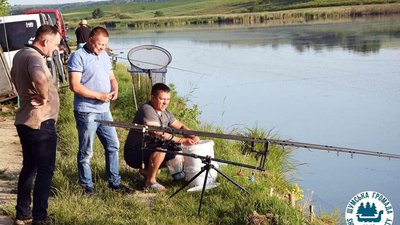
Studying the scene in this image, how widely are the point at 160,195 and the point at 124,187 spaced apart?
13.9 inches

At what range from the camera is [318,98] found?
12.7 metres

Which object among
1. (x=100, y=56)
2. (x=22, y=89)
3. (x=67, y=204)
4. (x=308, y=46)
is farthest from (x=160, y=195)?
(x=308, y=46)

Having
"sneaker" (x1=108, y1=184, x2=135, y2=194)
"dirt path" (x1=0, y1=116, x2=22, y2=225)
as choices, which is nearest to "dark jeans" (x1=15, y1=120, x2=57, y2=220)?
"dirt path" (x1=0, y1=116, x2=22, y2=225)

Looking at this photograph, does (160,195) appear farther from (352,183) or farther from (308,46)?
(308,46)

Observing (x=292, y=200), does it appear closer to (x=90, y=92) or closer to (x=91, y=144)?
(x=91, y=144)

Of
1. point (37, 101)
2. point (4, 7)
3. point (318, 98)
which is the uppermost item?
point (4, 7)

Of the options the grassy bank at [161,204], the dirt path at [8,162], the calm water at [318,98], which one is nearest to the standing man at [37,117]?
the grassy bank at [161,204]

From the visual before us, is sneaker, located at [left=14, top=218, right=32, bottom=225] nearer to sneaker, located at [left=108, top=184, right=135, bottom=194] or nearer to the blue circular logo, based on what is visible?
sneaker, located at [left=108, top=184, right=135, bottom=194]

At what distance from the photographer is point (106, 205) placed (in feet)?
15.7

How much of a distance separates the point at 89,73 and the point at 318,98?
8.59m

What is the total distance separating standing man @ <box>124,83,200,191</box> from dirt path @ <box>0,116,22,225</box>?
1.12m

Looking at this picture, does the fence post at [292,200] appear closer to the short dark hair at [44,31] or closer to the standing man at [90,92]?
the standing man at [90,92]

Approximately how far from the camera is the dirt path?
519 centimetres

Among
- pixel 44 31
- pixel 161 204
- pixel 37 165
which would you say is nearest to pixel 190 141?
pixel 161 204
